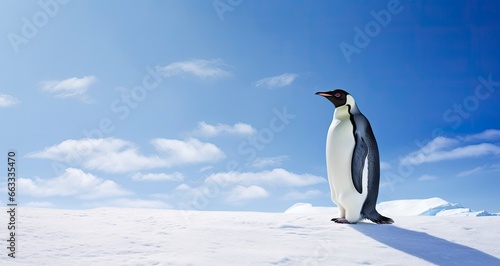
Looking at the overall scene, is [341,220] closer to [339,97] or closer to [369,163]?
[369,163]

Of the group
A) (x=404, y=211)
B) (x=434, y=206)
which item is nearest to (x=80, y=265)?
(x=404, y=211)

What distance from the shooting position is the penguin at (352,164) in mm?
5348

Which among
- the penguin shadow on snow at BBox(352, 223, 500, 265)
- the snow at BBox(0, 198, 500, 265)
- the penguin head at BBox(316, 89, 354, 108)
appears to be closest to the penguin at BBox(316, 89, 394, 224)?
the penguin head at BBox(316, 89, 354, 108)

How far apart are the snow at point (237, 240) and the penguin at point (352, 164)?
0.75 ft

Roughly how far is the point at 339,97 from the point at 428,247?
2.08 m

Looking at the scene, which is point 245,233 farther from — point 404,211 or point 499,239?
point 404,211

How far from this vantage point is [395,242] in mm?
4516

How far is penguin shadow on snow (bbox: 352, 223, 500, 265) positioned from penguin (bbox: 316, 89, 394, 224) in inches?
14.4

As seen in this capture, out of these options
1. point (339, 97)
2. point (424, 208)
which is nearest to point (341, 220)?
point (339, 97)

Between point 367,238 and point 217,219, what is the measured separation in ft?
5.86

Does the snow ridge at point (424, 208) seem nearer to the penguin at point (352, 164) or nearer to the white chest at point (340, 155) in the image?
the penguin at point (352, 164)

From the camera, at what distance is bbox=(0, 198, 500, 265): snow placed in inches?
144

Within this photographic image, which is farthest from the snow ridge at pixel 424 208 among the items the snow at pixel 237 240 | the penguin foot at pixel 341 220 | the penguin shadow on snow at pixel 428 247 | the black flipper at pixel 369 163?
the penguin shadow on snow at pixel 428 247

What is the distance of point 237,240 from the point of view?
431cm
